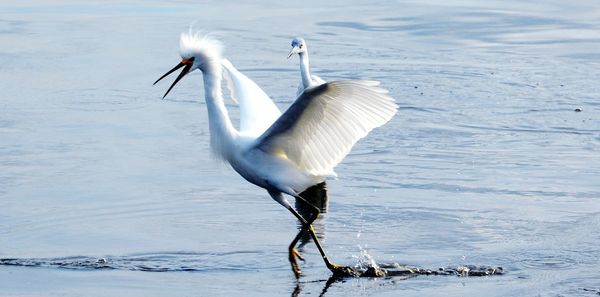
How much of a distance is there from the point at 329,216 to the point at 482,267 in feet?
5.59

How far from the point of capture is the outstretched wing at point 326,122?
7.65 m

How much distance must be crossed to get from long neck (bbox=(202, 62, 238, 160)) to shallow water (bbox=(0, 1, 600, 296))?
748 millimetres

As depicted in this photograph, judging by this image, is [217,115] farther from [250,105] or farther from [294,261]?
[294,261]

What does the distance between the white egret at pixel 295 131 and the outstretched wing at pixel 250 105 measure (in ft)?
0.41

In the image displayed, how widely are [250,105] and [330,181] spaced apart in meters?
1.58

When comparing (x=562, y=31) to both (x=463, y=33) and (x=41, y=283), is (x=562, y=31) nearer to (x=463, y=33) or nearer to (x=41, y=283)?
(x=463, y=33)

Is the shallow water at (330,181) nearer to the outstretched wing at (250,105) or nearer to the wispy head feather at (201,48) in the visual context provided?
the outstretched wing at (250,105)

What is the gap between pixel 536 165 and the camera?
10.9 m

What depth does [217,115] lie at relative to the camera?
8211 millimetres

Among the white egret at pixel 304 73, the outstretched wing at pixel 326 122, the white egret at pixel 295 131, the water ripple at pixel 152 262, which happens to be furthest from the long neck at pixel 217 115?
the white egret at pixel 304 73

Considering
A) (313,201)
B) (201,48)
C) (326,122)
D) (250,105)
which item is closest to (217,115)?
(201,48)

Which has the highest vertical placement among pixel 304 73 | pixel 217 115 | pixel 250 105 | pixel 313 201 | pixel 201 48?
pixel 201 48

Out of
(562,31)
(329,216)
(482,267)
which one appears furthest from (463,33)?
(482,267)

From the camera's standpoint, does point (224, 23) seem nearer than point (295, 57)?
No
